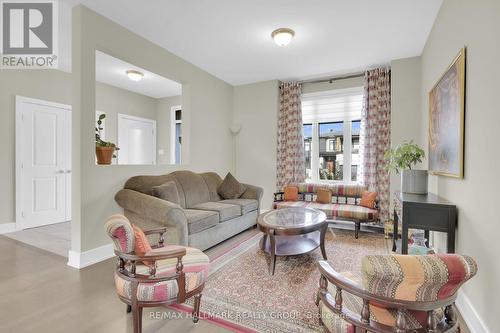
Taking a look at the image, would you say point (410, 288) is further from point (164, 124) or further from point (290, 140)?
point (164, 124)

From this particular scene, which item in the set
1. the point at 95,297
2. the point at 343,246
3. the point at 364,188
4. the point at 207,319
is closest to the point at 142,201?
the point at 95,297

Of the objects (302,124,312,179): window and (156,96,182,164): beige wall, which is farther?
(156,96,182,164): beige wall

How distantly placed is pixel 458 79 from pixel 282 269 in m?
2.50

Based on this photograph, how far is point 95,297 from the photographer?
223cm

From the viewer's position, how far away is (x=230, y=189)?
4.55 metres

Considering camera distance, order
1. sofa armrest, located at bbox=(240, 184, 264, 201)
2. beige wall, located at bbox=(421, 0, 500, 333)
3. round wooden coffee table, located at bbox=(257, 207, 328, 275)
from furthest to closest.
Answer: sofa armrest, located at bbox=(240, 184, 264, 201) < round wooden coffee table, located at bbox=(257, 207, 328, 275) < beige wall, located at bbox=(421, 0, 500, 333)

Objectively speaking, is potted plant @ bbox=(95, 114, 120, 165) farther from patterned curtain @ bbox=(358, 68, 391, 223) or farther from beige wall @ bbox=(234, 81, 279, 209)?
patterned curtain @ bbox=(358, 68, 391, 223)

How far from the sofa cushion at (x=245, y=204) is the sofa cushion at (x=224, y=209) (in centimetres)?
13

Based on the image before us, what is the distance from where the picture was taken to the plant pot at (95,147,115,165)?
321 centimetres

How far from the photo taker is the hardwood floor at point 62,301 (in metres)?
1.84

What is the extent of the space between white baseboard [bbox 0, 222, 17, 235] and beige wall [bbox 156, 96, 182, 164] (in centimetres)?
336

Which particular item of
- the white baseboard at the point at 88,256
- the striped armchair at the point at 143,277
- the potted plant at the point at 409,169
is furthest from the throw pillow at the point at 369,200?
the white baseboard at the point at 88,256

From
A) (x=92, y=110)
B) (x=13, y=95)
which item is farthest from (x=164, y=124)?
(x=92, y=110)

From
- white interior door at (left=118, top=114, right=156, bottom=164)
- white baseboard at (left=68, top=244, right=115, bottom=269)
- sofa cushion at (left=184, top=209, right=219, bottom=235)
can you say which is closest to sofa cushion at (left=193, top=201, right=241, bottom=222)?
sofa cushion at (left=184, top=209, right=219, bottom=235)
